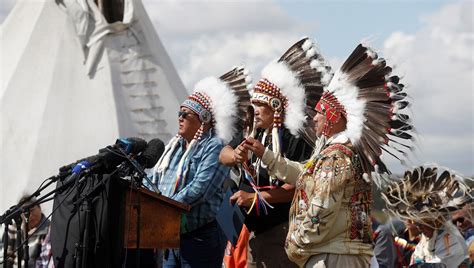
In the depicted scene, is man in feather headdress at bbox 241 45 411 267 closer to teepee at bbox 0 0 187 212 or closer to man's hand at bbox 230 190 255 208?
man's hand at bbox 230 190 255 208

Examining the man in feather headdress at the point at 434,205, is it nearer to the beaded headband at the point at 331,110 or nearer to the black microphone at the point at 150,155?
the black microphone at the point at 150,155

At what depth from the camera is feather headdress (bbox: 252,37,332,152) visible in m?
6.24

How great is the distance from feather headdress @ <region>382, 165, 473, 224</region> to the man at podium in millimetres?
1947

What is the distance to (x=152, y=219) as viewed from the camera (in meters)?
5.86

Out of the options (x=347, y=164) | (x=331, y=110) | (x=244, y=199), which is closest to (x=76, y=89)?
(x=244, y=199)

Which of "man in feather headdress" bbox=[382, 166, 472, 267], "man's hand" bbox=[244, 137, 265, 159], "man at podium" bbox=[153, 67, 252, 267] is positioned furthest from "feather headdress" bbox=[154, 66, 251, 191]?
"man in feather headdress" bbox=[382, 166, 472, 267]

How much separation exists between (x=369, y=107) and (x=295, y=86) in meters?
0.98

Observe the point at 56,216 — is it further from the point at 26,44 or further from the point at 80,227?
the point at 26,44

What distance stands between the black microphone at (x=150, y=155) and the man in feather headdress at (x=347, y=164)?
0.96m

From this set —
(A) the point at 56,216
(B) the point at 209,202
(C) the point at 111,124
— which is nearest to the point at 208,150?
(B) the point at 209,202

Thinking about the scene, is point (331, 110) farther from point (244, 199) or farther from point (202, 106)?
point (202, 106)

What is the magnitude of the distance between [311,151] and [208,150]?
0.71 metres

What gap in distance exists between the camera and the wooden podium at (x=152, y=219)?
5.72m

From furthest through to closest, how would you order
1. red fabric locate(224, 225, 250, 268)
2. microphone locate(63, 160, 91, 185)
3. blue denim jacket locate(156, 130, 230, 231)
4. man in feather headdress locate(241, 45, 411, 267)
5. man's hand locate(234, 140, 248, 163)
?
1. red fabric locate(224, 225, 250, 268)
2. blue denim jacket locate(156, 130, 230, 231)
3. man's hand locate(234, 140, 248, 163)
4. microphone locate(63, 160, 91, 185)
5. man in feather headdress locate(241, 45, 411, 267)
